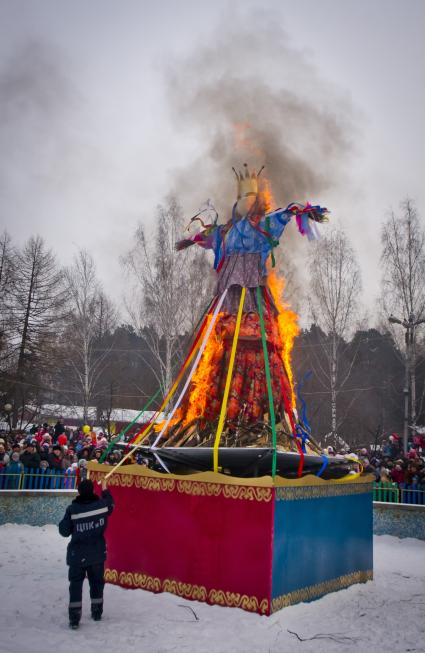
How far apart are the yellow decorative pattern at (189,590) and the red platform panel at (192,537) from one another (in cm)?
1

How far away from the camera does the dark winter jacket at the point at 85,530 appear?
6496mm

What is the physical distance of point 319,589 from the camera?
317 inches

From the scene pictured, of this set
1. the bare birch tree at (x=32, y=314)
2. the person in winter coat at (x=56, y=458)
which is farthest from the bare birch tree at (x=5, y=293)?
the person in winter coat at (x=56, y=458)

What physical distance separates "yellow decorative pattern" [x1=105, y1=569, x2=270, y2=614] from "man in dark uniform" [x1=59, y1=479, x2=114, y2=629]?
53.8 inches

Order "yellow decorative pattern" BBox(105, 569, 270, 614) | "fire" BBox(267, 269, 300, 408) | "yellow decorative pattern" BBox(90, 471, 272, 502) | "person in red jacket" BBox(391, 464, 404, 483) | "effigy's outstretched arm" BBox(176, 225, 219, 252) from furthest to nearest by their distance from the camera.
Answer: "person in red jacket" BBox(391, 464, 404, 483), "effigy's outstretched arm" BBox(176, 225, 219, 252), "fire" BBox(267, 269, 300, 408), "yellow decorative pattern" BBox(90, 471, 272, 502), "yellow decorative pattern" BBox(105, 569, 270, 614)

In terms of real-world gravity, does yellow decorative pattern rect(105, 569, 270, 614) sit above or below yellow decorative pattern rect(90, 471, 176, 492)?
below

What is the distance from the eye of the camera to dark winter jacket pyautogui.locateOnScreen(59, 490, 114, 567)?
650 centimetres

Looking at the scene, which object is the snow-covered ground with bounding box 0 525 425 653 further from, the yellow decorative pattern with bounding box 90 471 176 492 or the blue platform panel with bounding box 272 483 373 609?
the yellow decorative pattern with bounding box 90 471 176 492

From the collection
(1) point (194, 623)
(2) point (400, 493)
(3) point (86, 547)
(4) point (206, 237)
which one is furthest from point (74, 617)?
(2) point (400, 493)

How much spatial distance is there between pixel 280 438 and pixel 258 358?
1358 millimetres

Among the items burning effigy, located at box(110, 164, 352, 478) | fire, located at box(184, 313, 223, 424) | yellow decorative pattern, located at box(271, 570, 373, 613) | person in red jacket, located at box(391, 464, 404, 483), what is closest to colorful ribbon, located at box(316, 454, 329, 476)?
burning effigy, located at box(110, 164, 352, 478)

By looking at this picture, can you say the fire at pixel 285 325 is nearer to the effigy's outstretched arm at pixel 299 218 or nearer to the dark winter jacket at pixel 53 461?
the effigy's outstretched arm at pixel 299 218

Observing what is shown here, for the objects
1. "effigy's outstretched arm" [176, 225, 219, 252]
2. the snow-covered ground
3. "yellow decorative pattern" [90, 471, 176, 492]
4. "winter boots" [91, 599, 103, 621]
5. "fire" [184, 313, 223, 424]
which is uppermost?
"effigy's outstretched arm" [176, 225, 219, 252]

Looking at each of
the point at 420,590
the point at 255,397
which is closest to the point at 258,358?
the point at 255,397
